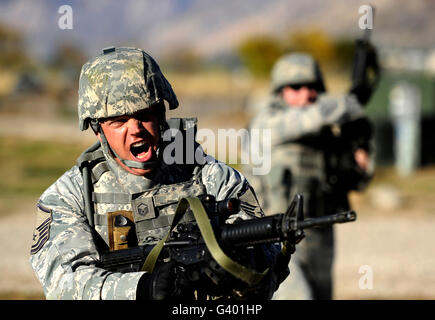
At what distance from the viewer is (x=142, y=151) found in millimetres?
3447

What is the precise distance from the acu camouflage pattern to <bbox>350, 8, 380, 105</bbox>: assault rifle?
13.0 ft

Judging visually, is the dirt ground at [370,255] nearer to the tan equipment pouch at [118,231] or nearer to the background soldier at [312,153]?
the background soldier at [312,153]

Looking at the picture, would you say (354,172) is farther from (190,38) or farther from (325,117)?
(190,38)

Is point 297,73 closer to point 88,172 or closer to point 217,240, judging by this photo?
point 88,172

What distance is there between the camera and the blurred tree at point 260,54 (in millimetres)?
45303

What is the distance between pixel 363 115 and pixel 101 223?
12.9 feet

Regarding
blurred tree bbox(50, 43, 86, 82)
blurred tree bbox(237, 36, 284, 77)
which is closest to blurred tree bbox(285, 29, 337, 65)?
blurred tree bbox(237, 36, 284, 77)

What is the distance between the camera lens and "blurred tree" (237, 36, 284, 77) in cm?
4530

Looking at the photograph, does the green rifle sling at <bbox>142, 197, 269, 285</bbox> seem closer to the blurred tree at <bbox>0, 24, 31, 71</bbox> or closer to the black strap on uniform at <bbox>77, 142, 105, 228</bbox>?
the black strap on uniform at <bbox>77, 142, 105, 228</bbox>

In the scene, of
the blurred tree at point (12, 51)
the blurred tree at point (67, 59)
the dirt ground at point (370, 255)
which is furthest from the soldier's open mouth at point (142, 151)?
the blurred tree at point (12, 51)

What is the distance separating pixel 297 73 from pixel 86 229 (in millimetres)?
3865

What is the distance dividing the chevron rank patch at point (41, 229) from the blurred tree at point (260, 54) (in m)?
41.2

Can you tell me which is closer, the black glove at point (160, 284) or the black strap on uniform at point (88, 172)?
the black glove at point (160, 284)

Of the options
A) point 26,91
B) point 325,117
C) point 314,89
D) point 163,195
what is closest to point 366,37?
point 314,89
